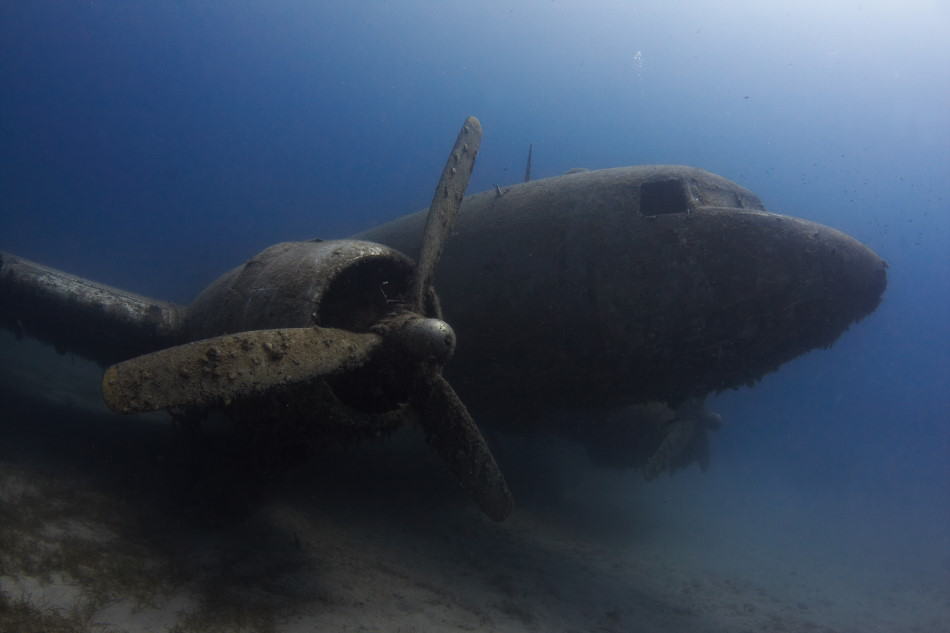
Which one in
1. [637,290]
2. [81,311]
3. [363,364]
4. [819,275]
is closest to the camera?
[363,364]

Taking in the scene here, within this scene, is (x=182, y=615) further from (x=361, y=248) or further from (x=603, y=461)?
(x=603, y=461)

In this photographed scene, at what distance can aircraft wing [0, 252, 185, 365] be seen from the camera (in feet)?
24.4

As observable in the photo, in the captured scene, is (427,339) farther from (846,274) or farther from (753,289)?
Result: (846,274)

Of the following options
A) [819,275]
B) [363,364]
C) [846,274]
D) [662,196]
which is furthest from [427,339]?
[846,274]

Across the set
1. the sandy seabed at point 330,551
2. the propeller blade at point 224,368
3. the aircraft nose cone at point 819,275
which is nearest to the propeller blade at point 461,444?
the propeller blade at point 224,368

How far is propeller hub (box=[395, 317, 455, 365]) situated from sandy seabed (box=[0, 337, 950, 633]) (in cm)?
264

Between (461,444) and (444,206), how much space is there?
2.89 metres

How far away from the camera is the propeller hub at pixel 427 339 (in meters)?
4.85

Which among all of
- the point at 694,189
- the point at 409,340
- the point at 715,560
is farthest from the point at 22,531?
the point at 715,560

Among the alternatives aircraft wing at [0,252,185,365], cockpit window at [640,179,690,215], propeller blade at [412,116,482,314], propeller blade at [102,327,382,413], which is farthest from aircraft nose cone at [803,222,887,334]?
aircraft wing at [0,252,185,365]

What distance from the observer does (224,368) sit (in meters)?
3.72

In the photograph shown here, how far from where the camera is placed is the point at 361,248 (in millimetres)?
5711

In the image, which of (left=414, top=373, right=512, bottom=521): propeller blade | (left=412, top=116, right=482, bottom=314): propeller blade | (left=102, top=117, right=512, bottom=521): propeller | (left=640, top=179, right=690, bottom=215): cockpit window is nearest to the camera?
(left=102, top=117, right=512, bottom=521): propeller

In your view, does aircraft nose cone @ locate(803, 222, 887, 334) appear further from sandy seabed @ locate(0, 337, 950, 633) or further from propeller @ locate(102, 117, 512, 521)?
sandy seabed @ locate(0, 337, 950, 633)
